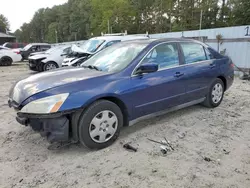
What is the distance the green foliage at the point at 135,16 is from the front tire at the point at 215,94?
77.4ft

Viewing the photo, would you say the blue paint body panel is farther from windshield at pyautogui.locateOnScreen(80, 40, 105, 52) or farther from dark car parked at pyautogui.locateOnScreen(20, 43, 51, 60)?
dark car parked at pyautogui.locateOnScreen(20, 43, 51, 60)

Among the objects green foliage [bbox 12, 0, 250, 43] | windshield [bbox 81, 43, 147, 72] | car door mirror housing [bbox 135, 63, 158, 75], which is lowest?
car door mirror housing [bbox 135, 63, 158, 75]

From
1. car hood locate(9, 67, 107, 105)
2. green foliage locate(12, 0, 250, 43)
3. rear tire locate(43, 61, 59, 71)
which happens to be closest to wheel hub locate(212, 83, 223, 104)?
car hood locate(9, 67, 107, 105)

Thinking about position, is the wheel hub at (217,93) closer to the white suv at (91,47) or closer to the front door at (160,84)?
the front door at (160,84)

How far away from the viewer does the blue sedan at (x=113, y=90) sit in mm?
2861

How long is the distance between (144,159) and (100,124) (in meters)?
0.76

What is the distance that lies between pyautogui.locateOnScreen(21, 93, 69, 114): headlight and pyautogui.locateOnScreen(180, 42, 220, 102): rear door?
7.66 feet

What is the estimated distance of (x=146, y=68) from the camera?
3355mm

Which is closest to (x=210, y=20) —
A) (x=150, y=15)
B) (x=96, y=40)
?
(x=150, y=15)

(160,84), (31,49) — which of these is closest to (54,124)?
(160,84)

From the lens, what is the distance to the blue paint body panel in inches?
115

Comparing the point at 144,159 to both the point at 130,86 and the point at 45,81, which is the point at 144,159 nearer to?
the point at 130,86

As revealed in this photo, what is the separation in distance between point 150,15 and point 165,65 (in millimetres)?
41687

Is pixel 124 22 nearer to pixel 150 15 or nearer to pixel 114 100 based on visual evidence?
pixel 150 15
